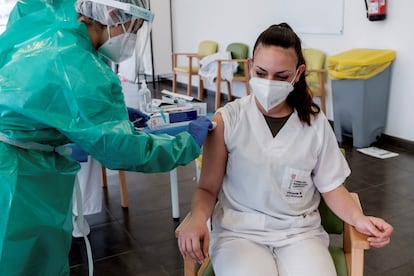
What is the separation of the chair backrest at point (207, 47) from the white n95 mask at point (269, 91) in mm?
4885

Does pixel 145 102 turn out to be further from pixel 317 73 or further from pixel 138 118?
pixel 317 73

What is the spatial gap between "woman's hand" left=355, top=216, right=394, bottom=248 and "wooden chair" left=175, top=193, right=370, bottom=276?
16mm

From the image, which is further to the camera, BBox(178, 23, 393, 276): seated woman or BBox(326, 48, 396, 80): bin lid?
BBox(326, 48, 396, 80): bin lid

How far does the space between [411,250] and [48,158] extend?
5.88 ft

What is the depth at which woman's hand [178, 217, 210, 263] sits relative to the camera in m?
1.17

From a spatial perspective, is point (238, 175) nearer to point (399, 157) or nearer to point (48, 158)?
point (48, 158)

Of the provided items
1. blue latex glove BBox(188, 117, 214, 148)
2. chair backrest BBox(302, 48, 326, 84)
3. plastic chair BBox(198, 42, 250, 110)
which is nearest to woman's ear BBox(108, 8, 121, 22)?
blue latex glove BBox(188, 117, 214, 148)

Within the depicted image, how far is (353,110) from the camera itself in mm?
3768

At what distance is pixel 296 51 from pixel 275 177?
0.40 m

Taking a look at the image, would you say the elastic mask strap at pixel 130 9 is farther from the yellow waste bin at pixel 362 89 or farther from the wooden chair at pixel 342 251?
the yellow waste bin at pixel 362 89

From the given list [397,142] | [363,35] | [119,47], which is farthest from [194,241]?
[363,35]

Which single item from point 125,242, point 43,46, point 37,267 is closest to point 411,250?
point 125,242

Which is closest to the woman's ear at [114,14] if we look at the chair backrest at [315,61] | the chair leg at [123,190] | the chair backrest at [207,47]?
the chair leg at [123,190]

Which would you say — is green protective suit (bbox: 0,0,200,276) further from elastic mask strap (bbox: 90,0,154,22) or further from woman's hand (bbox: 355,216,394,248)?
woman's hand (bbox: 355,216,394,248)
